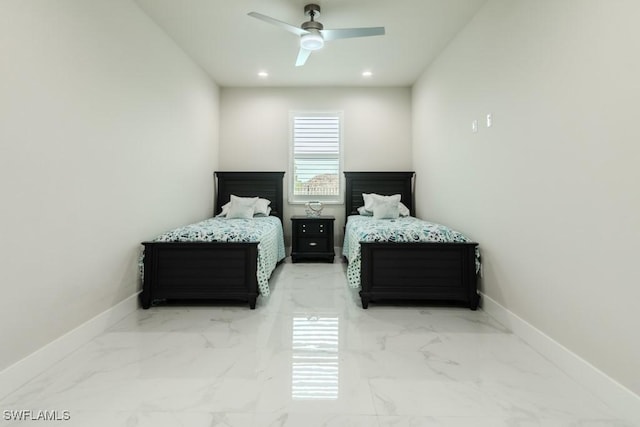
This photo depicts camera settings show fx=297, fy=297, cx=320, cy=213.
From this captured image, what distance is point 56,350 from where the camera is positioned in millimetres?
1756

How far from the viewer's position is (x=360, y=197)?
465cm

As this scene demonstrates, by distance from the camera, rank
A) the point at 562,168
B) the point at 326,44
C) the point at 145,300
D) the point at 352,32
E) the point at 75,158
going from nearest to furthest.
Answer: the point at 562,168
the point at 75,158
the point at 145,300
the point at 352,32
the point at 326,44

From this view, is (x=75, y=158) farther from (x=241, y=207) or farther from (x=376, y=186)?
(x=376, y=186)

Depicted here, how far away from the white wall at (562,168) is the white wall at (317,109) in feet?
6.22

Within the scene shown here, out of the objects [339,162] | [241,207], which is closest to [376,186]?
[339,162]

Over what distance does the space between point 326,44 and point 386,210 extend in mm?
2158

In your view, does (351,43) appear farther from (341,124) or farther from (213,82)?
(213,82)

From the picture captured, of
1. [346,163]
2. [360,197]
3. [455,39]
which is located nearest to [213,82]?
[346,163]

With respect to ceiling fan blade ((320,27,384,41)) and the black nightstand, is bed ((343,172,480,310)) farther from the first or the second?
ceiling fan blade ((320,27,384,41))

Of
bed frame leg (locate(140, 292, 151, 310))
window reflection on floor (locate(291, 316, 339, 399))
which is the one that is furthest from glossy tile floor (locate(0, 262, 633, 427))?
bed frame leg (locate(140, 292, 151, 310))

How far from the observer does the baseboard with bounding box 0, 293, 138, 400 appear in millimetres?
1481

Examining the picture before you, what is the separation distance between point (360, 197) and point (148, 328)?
10.8 feet

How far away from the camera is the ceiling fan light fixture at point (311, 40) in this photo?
8.98ft

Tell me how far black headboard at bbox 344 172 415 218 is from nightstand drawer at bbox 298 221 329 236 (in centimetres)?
52
